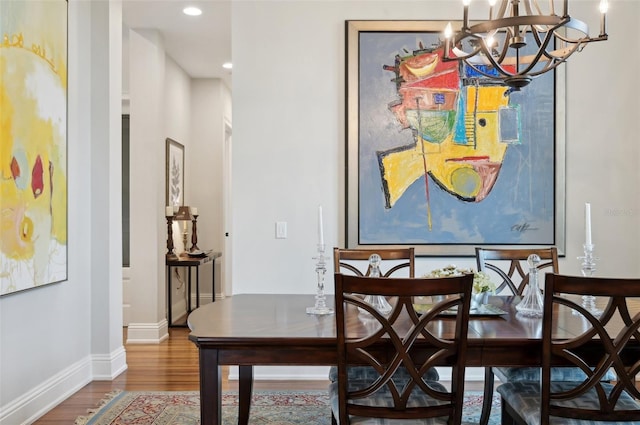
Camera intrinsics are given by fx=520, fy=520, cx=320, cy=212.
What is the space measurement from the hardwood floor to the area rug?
11 centimetres

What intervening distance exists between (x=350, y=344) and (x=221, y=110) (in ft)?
17.0

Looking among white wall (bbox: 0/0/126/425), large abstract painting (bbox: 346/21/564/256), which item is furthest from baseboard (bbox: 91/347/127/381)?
large abstract painting (bbox: 346/21/564/256)

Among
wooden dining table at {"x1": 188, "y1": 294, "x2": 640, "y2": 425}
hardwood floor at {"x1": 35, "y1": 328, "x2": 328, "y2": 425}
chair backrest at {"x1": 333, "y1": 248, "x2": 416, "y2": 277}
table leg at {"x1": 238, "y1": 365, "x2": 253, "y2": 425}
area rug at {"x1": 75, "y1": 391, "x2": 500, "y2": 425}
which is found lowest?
hardwood floor at {"x1": 35, "y1": 328, "x2": 328, "y2": 425}

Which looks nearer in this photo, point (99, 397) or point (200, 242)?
point (99, 397)

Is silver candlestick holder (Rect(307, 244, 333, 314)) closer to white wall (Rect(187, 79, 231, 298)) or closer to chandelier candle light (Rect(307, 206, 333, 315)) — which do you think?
chandelier candle light (Rect(307, 206, 333, 315))

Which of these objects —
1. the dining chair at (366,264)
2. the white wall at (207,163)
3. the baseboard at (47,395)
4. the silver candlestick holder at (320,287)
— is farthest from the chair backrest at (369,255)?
the white wall at (207,163)

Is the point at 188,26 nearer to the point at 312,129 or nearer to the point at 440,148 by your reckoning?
the point at 312,129

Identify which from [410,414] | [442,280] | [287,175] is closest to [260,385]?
[287,175]

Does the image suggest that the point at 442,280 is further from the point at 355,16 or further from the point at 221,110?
the point at 221,110

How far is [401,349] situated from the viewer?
5.50 feet

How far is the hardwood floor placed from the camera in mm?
3035

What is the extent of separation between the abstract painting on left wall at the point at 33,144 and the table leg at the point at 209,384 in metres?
1.34

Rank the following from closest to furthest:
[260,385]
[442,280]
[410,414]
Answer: [442,280], [410,414], [260,385]

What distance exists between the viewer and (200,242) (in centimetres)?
647
